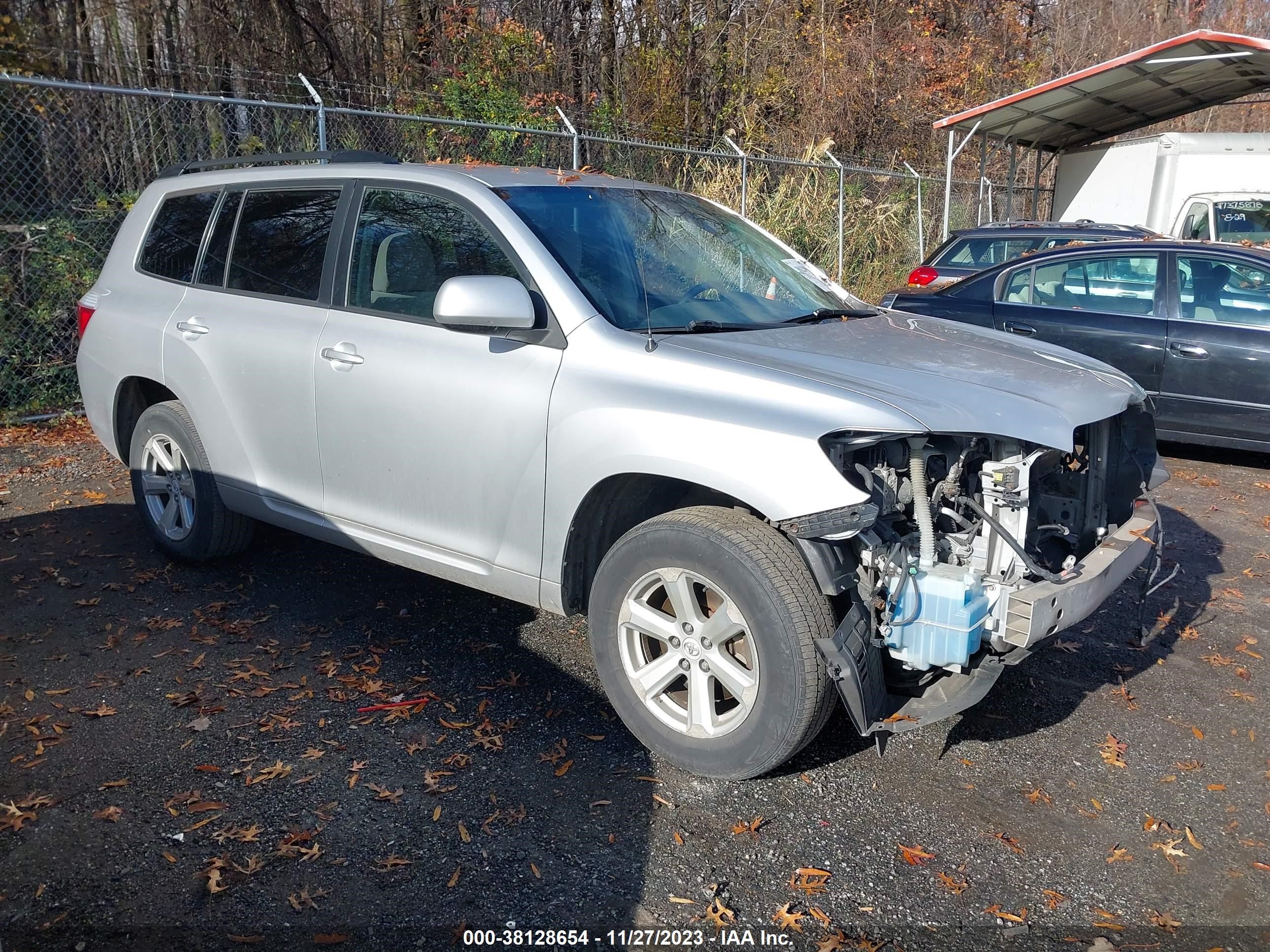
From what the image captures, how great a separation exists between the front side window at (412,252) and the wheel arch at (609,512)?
918 millimetres

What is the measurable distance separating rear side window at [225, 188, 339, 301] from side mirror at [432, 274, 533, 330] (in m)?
1.20

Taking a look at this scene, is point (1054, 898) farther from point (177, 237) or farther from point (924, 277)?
point (924, 277)

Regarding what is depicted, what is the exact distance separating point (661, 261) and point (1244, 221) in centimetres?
1278

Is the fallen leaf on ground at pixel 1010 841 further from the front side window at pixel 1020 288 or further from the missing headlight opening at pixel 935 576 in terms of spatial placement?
the front side window at pixel 1020 288

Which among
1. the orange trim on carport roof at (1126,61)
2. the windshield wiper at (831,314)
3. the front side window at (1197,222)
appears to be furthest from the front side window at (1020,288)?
the orange trim on carport roof at (1126,61)

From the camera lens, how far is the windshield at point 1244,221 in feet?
44.9

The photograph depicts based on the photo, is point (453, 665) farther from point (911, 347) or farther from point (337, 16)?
point (337, 16)

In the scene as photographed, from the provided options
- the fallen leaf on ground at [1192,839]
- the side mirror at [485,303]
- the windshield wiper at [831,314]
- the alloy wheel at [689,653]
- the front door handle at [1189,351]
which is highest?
the side mirror at [485,303]

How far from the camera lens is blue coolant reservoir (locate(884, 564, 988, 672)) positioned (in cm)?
312

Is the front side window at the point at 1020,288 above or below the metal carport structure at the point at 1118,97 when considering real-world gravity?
below

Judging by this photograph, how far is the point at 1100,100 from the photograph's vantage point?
686 inches

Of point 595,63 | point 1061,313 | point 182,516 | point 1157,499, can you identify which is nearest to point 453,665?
point 182,516

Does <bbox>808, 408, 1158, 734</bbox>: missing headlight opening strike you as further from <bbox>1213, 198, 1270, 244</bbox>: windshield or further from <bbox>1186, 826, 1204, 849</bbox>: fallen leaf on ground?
<bbox>1213, 198, 1270, 244</bbox>: windshield

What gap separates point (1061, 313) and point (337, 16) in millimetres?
11041
